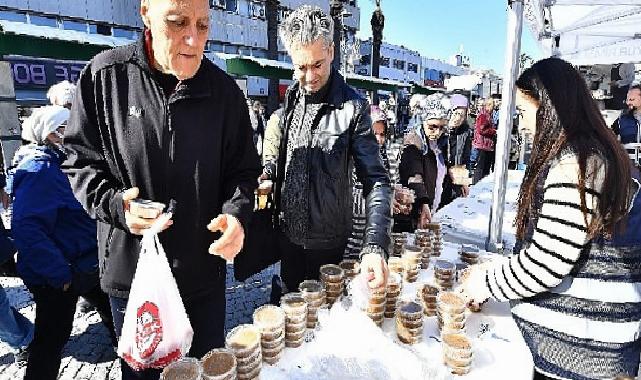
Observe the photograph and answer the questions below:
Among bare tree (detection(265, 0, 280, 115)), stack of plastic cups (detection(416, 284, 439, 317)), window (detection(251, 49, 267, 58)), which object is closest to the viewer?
stack of plastic cups (detection(416, 284, 439, 317))

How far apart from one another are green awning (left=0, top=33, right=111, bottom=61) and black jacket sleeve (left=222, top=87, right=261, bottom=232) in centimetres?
597

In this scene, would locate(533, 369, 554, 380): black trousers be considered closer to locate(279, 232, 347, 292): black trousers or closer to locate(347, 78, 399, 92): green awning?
locate(279, 232, 347, 292): black trousers

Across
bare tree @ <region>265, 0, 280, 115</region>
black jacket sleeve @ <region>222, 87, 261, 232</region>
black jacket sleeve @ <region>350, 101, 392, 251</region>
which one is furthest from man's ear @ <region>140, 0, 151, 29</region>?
bare tree @ <region>265, 0, 280, 115</region>

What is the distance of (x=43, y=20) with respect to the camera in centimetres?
1945

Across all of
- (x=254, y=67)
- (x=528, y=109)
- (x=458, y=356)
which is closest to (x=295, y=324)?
(x=458, y=356)

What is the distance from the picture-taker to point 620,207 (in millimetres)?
1278

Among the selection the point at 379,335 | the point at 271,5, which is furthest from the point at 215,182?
the point at 271,5

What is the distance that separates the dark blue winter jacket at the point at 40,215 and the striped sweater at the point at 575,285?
266 cm

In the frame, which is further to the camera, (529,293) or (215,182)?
(215,182)

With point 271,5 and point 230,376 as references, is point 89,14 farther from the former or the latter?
point 230,376

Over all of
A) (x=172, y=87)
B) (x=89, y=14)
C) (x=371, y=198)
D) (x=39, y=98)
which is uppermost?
(x=89, y=14)

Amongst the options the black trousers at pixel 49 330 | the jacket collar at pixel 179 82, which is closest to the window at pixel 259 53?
the black trousers at pixel 49 330

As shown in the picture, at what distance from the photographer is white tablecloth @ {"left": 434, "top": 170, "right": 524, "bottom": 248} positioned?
9.89 feet

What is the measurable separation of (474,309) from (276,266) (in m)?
3.84
